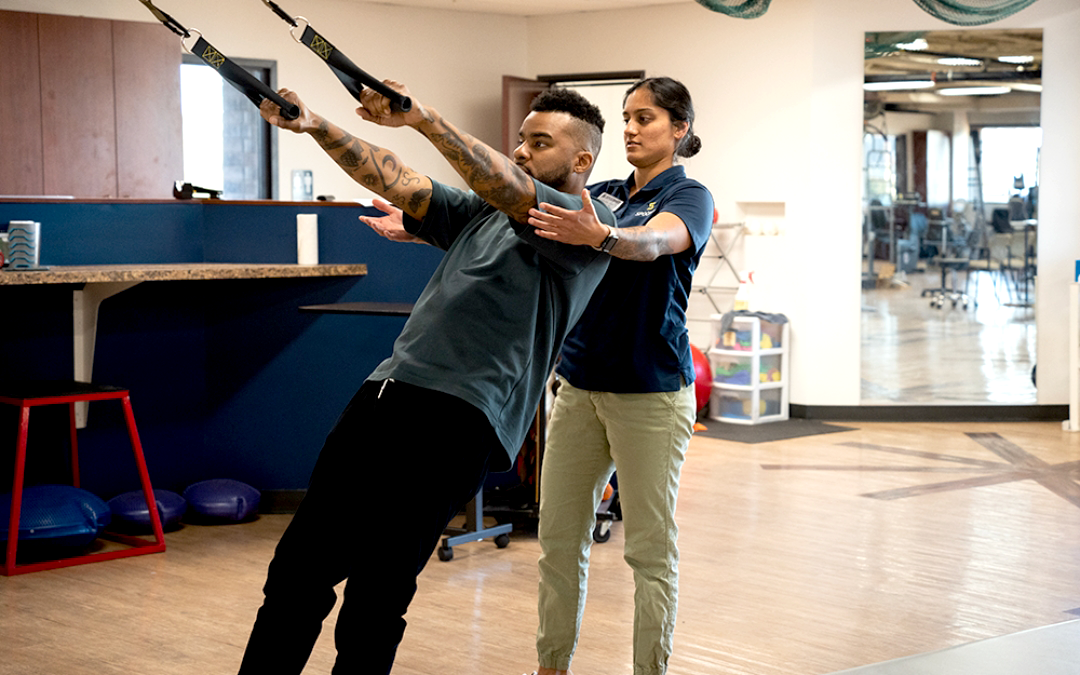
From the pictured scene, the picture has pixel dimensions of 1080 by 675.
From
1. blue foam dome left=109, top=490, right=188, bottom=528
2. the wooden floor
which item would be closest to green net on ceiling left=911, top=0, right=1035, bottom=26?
the wooden floor

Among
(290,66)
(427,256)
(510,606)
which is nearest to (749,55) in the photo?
(290,66)

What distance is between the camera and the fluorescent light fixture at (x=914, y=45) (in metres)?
6.88

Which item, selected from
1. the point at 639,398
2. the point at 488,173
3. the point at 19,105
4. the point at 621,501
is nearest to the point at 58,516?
the point at 621,501

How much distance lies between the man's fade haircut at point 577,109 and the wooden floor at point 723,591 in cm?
77

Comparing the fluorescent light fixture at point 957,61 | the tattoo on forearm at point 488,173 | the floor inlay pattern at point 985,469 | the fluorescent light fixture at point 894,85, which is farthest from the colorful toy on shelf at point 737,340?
the tattoo on forearm at point 488,173

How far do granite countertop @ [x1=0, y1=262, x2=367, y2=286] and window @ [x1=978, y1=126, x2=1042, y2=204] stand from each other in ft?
14.7

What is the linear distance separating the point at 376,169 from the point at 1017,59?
20.4 ft

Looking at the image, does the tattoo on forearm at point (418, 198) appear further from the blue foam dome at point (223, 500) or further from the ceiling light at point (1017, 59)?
the ceiling light at point (1017, 59)

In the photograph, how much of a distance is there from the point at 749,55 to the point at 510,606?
491 cm

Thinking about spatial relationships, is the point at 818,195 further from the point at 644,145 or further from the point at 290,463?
the point at 644,145

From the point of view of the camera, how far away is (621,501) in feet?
7.89

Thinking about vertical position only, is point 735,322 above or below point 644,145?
below

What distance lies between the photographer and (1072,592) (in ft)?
11.3

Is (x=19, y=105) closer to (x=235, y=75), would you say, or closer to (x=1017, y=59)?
(x=235, y=75)
